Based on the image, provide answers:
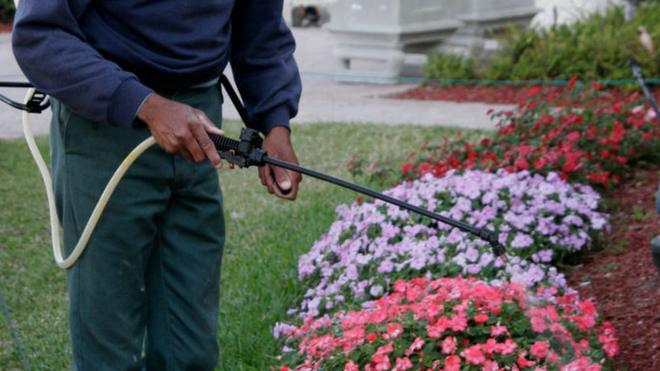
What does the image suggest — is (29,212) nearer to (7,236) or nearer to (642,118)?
(7,236)

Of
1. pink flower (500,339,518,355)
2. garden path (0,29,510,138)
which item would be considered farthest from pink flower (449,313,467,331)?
garden path (0,29,510,138)

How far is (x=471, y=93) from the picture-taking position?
33.4 feet

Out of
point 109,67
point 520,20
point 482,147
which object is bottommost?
point 520,20

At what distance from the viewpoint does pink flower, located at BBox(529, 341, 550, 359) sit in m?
2.90

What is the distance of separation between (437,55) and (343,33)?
1.21m

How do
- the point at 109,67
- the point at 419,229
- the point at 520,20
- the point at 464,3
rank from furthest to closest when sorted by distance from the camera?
the point at 520,20 → the point at 464,3 → the point at 419,229 → the point at 109,67

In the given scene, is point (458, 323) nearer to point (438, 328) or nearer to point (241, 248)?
point (438, 328)

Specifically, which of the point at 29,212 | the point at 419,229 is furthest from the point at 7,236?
the point at 419,229

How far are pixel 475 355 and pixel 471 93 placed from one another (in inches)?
294

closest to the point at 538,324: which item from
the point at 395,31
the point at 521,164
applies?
the point at 521,164

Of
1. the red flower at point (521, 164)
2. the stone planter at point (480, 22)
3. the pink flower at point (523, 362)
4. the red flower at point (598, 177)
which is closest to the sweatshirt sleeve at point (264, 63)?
the pink flower at point (523, 362)

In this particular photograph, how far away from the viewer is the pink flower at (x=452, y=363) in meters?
2.89

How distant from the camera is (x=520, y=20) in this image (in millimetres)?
13398

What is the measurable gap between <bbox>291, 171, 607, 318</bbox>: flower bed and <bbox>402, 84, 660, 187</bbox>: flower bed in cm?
18
